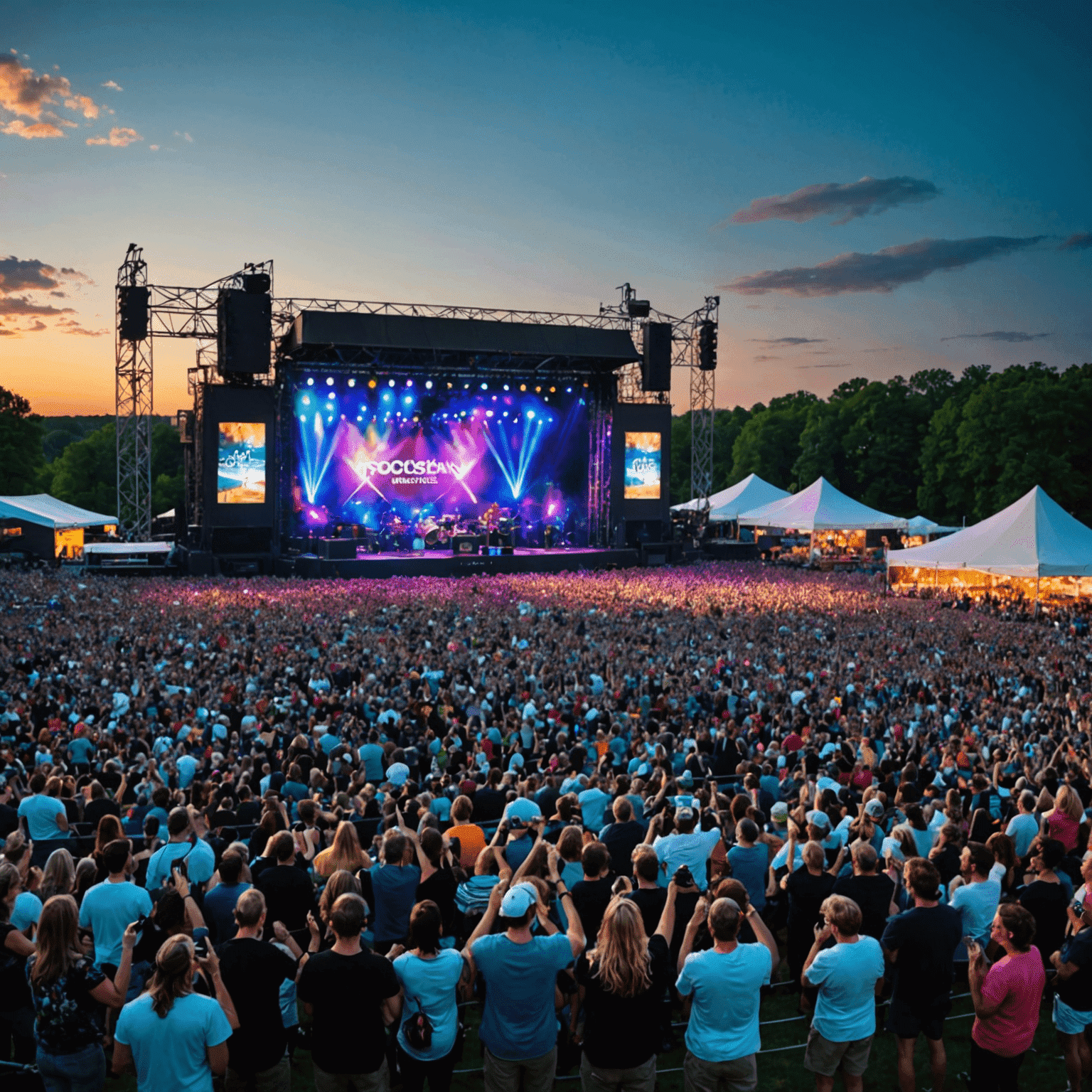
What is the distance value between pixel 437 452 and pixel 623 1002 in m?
34.6

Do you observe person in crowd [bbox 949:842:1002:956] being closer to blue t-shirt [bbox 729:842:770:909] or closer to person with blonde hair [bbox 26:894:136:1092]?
blue t-shirt [bbox 729:842:770:909]

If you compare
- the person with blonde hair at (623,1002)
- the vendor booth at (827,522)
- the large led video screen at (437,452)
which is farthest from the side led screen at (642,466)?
the person with blonde hair at (623,1002)

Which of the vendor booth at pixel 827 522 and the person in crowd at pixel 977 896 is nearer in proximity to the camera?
the person in crowd at pixel 977 896

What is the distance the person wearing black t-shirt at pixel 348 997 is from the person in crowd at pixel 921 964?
2.20m

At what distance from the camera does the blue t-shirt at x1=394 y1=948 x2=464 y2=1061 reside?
131 inches

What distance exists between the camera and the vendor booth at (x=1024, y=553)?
23281 mm

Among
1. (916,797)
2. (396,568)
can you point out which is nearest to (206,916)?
(916,797)

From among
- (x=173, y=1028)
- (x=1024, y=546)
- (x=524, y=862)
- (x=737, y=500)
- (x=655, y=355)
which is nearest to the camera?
(x=173, y=1028)

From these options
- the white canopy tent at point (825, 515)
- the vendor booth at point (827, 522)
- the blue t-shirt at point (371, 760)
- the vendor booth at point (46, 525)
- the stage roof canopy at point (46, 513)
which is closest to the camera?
the blue t-shirt at point (371, 760)

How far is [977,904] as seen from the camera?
4.55 meters

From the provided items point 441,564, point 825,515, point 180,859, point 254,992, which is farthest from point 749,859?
point 825,515

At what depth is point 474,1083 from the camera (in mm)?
4477

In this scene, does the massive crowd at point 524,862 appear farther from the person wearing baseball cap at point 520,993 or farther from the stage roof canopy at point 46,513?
the stage roof canopy at point 46,513

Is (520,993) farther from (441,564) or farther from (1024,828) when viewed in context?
(441,564)
